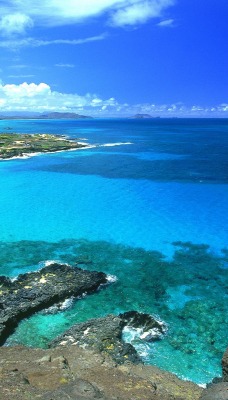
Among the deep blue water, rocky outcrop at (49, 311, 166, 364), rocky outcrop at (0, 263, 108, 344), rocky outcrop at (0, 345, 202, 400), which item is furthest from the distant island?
rocky outcrop at (0, 345, 202, 400)

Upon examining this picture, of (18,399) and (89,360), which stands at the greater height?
(18,399)

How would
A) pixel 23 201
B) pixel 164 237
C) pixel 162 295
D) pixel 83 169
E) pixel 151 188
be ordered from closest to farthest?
pixel 162 295 → pixel 164 237 → pixel 23 201 → pixel 151 188 → pixel 83 169

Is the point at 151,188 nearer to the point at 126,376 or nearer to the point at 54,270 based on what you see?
the point at 54,270

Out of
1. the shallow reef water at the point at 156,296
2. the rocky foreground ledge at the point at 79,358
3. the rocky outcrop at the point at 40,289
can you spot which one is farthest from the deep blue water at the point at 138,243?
the rocky foreground ledge at the point at 79,358

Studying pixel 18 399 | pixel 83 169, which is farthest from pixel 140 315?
pixel 83 169

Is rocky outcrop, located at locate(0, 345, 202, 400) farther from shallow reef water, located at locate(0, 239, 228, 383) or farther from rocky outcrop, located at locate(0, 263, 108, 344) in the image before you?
rocky outcrop, located at locate(0, 263, 108, 344)

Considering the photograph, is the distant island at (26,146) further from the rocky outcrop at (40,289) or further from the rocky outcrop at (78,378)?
the rocky outcrop at (78,378)
